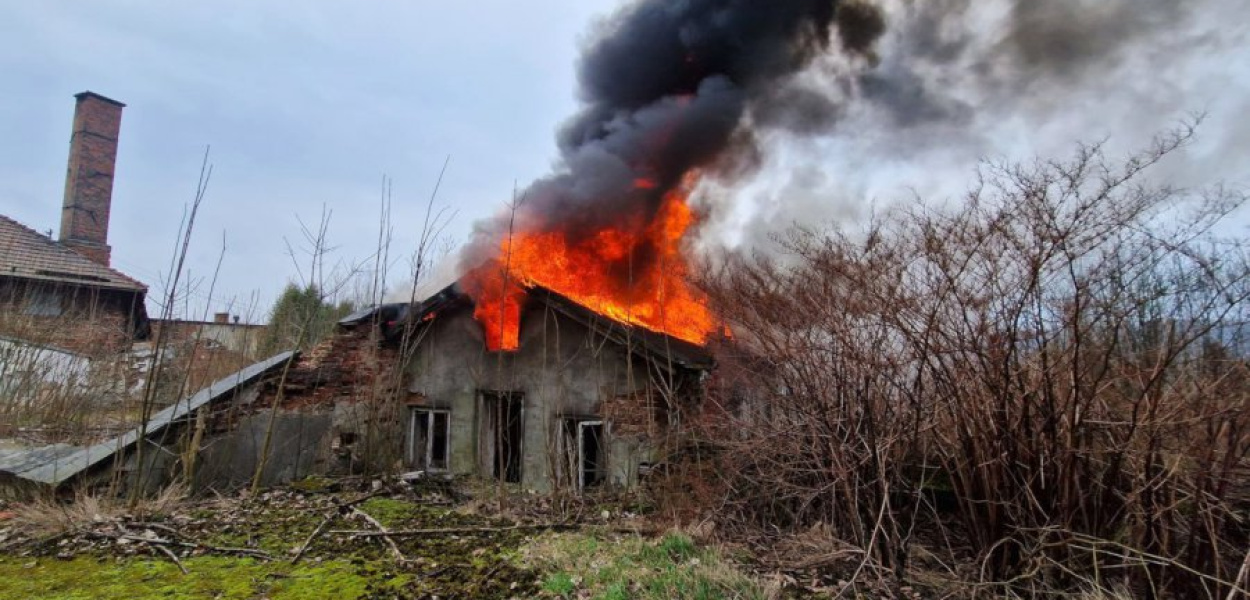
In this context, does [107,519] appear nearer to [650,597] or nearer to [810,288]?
[650,597]

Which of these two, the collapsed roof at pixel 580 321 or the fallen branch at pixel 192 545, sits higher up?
the collapsed roof at pixel 580 321

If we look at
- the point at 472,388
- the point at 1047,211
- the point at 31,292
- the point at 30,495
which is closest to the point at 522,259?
the point at 472,388

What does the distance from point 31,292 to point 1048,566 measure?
74.8 ft

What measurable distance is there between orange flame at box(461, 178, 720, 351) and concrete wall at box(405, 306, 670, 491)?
44 centimetres

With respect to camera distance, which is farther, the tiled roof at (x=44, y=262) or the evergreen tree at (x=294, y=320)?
the tiled roof at (x=44, y=262)

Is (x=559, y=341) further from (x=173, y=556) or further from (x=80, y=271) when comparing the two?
(x=80, y=271)

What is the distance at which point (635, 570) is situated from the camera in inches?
201

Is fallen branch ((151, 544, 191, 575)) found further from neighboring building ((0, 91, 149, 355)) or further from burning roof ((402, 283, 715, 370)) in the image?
neighboring building ((0, 91, 149, 355))

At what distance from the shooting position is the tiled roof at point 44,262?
52.2 feet

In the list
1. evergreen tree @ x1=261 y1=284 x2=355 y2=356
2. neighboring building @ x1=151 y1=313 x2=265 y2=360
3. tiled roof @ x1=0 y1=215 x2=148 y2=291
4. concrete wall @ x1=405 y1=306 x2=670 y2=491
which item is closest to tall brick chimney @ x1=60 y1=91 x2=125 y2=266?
tiled roof @ x1=0 y1=215 x2=148 y2=291

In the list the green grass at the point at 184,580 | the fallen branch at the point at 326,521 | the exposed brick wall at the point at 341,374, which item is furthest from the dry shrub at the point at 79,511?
the exposed brick wall at the point at 341,374

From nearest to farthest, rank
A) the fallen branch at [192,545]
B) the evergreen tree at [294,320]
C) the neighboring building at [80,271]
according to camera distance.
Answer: the fallen branch at [192,545], the neighboring building at [80,271], the evergreen tree at [294,320]

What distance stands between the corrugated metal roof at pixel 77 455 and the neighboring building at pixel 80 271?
17.3 feet

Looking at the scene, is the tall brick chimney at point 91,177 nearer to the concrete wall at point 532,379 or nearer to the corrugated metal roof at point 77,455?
the corrugated metal roof at point 77,455
